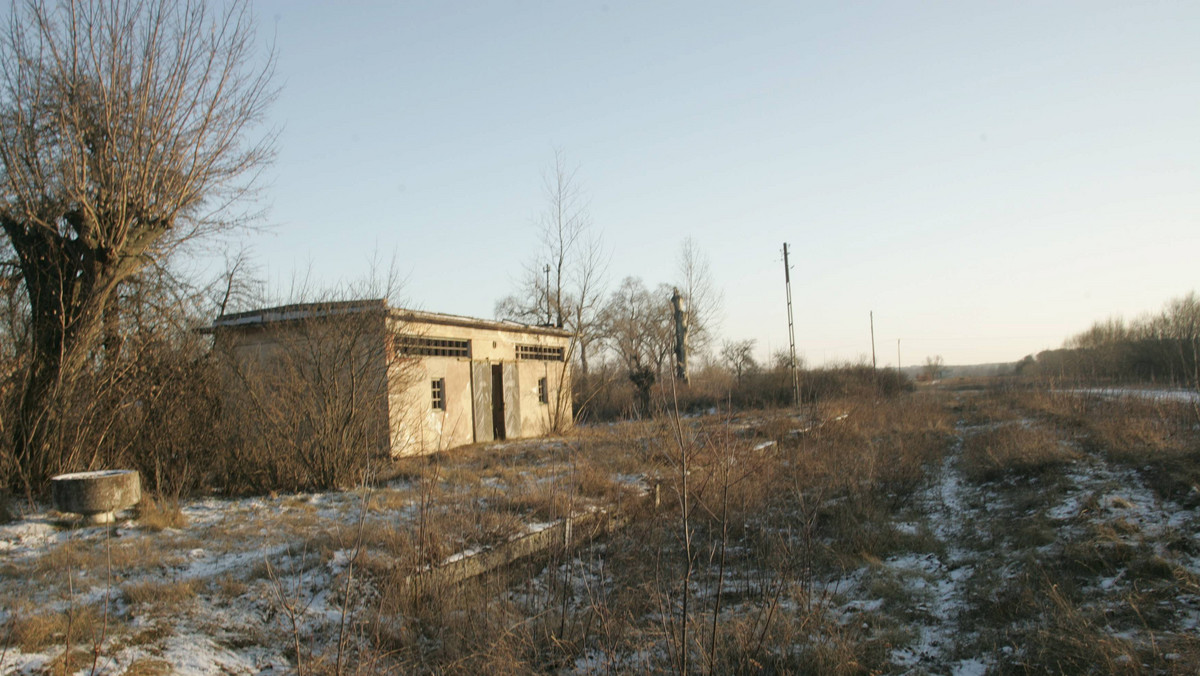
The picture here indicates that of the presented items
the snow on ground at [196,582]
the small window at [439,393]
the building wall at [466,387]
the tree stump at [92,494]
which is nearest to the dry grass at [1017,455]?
the snow on ground at [196,582]

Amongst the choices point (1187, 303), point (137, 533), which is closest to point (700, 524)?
point (137, 533)

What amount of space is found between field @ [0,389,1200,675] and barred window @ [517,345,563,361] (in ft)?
34.8

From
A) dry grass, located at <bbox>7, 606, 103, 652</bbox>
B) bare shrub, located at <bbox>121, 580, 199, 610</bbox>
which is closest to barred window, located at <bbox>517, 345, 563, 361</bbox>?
bare shrub, located at <bbox>121, 580, 199, 610</bbox>

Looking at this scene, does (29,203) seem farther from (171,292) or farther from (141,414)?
(141,414)

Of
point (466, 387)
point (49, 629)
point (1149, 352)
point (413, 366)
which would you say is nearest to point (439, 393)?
point (466, 387)

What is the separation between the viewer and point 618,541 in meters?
8.66

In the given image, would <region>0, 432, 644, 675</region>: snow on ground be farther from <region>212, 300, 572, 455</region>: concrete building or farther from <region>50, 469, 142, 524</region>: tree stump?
<region>212, 300, 572, 455</region>: concrete building

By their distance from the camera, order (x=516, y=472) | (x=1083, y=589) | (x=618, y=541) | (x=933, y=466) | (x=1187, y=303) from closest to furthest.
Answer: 1. (x=1083, y=589)
2. (x=618, y=541)
3. (x=516, y=472)
4. (x=933, y=466)
5. (x=1187, y=303)

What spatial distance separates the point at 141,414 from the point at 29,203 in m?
3.27

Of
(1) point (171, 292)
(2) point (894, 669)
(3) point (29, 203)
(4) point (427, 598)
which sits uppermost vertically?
(3) point (29, 203)

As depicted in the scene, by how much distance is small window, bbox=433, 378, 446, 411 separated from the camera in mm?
18062

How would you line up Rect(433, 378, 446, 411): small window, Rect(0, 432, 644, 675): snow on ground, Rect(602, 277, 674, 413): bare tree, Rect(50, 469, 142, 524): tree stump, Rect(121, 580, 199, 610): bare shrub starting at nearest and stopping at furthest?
Rect(0, 432, 644, 675): snow on ground, Rect(121, 580, 199, 610): bare shrub, Rect(50, 469, 142, 524): tree stump, Rect(433, 378, 446, 411): small window, Rect(602, 277, 674, 413): bare tree

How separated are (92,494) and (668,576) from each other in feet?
22.1

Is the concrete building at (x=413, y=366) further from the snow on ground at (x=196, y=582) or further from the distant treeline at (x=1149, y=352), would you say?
the distant treeline at (x=1149, y=352)
